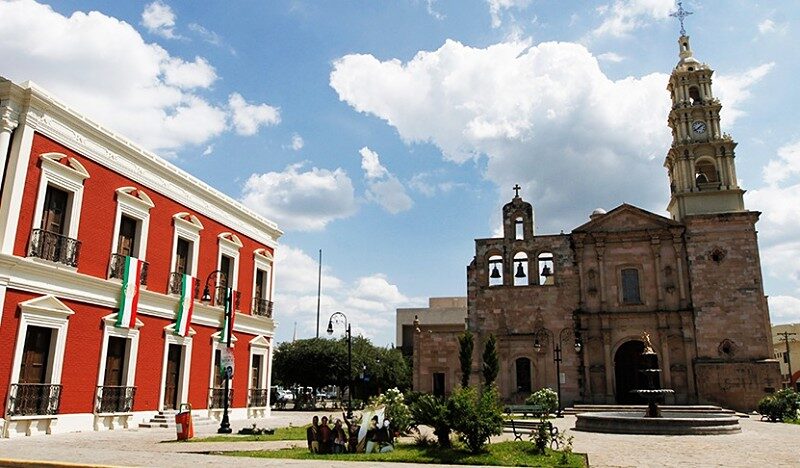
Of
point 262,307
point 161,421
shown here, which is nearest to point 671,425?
point 161,421

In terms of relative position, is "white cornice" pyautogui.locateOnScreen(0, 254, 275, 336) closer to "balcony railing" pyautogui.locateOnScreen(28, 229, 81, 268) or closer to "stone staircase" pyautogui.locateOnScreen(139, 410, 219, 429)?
"balcony railing" pyautogui.locateOnScreen(28, 229, 81, 268)

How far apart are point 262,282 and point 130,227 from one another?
8995 mm

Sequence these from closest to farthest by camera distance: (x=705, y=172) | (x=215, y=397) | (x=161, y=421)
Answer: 1. (x=161, y=421)
2. (x=215, y=397)
3. (x=705, y=172)

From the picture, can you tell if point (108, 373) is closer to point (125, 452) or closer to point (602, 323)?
point (125, 452)

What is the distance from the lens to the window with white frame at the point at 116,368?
1806 cm

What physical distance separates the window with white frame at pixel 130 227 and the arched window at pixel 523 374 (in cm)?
2162

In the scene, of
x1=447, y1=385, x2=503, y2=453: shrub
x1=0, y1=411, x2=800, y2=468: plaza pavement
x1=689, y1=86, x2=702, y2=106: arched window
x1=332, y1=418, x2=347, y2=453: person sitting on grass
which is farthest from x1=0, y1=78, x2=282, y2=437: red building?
x1=689, y1=86, x2=702, y2=106: arched window

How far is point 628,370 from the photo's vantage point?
3303 cm

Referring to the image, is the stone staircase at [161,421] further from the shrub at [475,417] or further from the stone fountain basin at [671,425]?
the stone fountain basin at [671,425]

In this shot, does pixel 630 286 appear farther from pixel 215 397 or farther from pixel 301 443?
pixel 301 443

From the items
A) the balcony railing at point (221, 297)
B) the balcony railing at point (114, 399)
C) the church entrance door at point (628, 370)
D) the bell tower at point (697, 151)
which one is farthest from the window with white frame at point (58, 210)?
the bell tower at point (697, 151)

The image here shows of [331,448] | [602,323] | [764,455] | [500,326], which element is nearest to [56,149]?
[331,448]

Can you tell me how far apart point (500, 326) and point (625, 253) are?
815cm

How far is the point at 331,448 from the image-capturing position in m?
12.9
